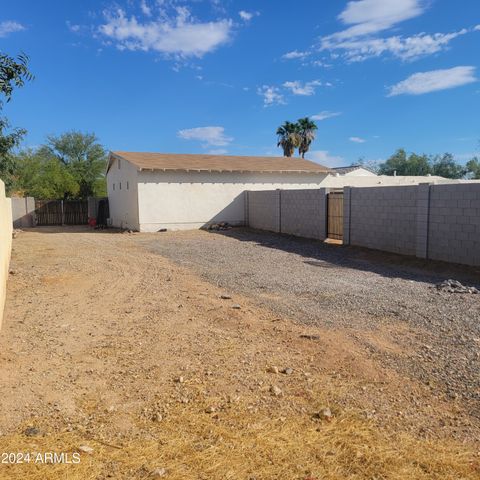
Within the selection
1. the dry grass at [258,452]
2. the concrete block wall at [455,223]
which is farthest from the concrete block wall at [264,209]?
the dry grass at [258,452]

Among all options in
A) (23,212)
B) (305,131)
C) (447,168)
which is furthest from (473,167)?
(23,212)

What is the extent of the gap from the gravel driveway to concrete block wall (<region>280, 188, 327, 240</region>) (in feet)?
6.22

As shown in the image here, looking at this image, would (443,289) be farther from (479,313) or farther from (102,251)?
(102,251)

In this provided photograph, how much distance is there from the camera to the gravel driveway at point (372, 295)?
4.89 metres

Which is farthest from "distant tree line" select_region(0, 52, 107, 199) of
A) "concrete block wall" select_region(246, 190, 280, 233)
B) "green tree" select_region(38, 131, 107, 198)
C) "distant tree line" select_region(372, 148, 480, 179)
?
"distant tree line" select_region(372, 148, 480, 179)

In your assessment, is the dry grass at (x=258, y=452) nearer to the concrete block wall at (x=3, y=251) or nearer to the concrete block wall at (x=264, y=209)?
the concrete block wall at (x=3, y=251)

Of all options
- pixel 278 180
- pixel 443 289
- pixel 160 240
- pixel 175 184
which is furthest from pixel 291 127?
pixel 443 289

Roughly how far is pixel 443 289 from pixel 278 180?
18.5 m

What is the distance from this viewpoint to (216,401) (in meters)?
4.06

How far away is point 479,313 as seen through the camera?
674 cm

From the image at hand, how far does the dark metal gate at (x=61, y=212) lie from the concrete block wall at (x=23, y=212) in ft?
1.64

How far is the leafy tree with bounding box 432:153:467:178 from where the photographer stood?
181ft

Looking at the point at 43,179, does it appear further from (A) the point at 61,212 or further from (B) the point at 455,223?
(B) the point at 455,223

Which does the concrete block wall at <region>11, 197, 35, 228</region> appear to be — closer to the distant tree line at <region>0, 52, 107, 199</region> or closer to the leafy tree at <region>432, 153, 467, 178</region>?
the distant tree line at <region>0, 52, 107, 199</region>
